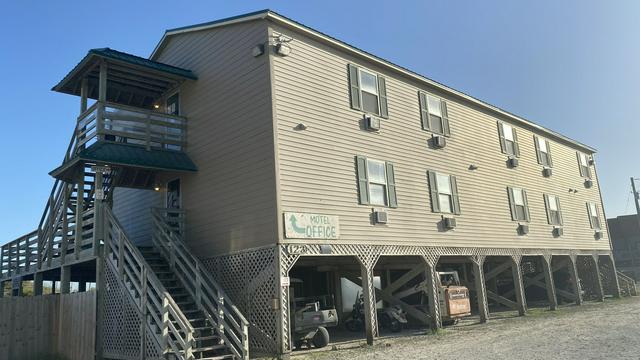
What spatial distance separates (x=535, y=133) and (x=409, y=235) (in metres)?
13.1

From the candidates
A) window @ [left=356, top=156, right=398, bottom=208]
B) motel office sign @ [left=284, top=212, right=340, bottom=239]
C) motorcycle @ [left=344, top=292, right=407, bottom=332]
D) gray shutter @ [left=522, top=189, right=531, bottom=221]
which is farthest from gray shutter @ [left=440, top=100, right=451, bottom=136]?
motel office sign @ [left=284, top=212, right=340, bottom=239]

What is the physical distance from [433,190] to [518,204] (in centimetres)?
684

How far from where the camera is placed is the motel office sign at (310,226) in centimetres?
1294

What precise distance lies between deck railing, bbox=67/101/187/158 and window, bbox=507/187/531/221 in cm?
1427

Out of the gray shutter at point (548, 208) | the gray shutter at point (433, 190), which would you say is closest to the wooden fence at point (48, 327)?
the gray shutter at point (433, 190)

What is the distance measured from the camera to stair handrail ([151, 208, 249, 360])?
11.6m

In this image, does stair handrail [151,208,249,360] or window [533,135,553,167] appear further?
window [533,135,553,167]

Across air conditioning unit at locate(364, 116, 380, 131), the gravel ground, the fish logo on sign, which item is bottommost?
the gravel ground

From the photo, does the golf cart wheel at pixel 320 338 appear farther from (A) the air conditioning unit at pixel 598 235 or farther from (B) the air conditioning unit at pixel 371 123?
(A) the air conditioning unit at pixel 598 235

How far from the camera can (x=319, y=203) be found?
1395cm

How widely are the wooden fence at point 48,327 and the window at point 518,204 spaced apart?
17.0m

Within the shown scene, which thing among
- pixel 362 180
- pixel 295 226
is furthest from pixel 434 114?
pixel 295 226

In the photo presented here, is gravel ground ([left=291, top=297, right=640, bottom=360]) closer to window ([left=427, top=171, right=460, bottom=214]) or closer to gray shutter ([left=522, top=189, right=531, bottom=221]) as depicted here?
window ([left=427, top=171, right=460, bottom=214])

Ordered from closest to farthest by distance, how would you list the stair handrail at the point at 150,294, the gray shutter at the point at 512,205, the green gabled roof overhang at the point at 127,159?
the stair handrail at the point at 150,294, the green gabled roof overhang at the point at 127,159, the gray shutter at the point at 512,205
